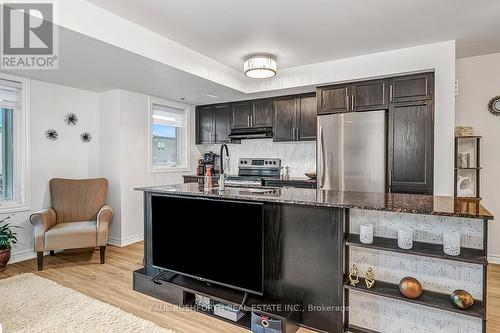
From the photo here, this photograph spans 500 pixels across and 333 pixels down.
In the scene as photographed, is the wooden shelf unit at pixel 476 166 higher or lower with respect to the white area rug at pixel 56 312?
higher

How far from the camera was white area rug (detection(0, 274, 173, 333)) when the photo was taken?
2279 mm

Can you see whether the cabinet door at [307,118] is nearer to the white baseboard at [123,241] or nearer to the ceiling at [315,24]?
the ceiling at [315,24]

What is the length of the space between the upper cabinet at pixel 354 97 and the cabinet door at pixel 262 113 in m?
1.07

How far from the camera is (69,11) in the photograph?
237cm

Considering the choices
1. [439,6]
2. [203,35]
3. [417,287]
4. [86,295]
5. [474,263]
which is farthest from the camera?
[203,35]

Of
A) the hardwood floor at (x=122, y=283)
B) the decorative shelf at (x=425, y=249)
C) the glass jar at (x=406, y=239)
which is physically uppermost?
the glass jar at (x=406, y=239)

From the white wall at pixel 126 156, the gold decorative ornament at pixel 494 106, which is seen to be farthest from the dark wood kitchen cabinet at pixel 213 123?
the gold decorative ornament at pixel 494 106

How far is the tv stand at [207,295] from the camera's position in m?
2.24

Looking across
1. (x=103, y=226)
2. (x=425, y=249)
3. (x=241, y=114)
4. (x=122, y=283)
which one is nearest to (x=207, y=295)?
(x=122, y=283)

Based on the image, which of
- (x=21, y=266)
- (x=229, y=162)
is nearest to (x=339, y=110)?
(x=229, y=162)

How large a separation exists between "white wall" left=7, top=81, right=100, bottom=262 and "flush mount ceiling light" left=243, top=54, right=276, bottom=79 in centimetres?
274

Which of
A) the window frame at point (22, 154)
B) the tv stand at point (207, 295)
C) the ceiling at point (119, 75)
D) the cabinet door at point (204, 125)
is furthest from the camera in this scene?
the cabinet door at point (204, 125)

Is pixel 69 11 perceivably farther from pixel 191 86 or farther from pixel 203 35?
pixel 191 86

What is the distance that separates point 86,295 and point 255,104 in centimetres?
366
